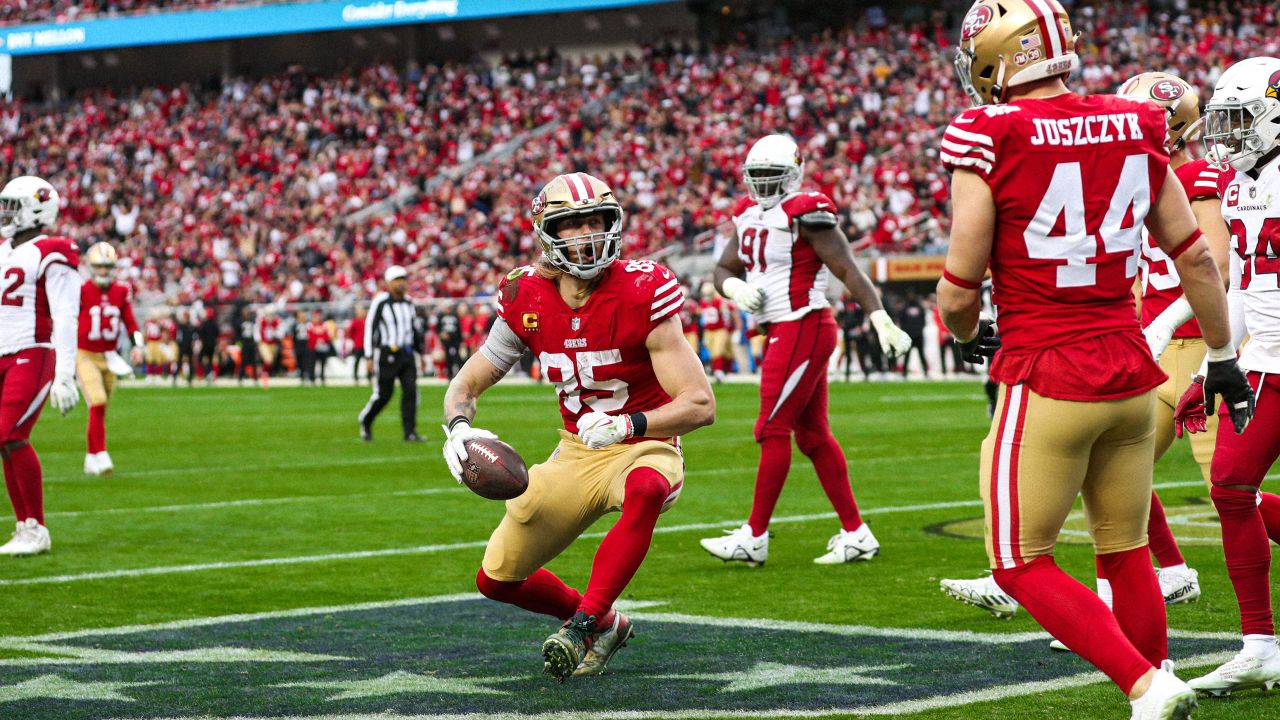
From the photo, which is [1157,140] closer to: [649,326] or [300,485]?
[649,326]

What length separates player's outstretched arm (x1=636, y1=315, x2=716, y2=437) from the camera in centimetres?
499

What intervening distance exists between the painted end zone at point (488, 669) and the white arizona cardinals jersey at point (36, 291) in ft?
9.35

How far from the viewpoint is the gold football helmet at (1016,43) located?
3.85 meters

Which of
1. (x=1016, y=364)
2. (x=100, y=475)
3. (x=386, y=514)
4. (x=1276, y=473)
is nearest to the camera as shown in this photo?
(x=1016, y=364)

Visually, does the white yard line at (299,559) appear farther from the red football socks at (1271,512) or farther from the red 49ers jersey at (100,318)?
the red 49ers jersey at (100,318)

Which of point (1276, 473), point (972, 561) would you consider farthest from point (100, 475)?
point (1276, 473)

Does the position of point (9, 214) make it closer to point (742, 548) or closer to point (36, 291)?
point (36, 291)

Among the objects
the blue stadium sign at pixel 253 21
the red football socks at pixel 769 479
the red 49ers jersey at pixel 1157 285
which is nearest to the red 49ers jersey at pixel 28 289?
the red football socks at pixel 769 479

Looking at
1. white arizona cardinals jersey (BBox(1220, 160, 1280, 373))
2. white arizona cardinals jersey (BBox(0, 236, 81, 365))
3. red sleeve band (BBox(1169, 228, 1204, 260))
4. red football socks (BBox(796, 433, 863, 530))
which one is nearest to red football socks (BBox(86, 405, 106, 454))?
white arizona cardinals jersey (BBox(0, 236, 81, 365))

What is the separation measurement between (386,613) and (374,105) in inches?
1426

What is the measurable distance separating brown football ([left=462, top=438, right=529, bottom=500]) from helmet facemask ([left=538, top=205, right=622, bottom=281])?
617 mm

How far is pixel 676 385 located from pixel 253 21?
39970 mm

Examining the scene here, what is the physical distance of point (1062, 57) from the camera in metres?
3.88

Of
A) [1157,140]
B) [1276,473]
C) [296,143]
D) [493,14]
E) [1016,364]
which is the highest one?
[493,14]
